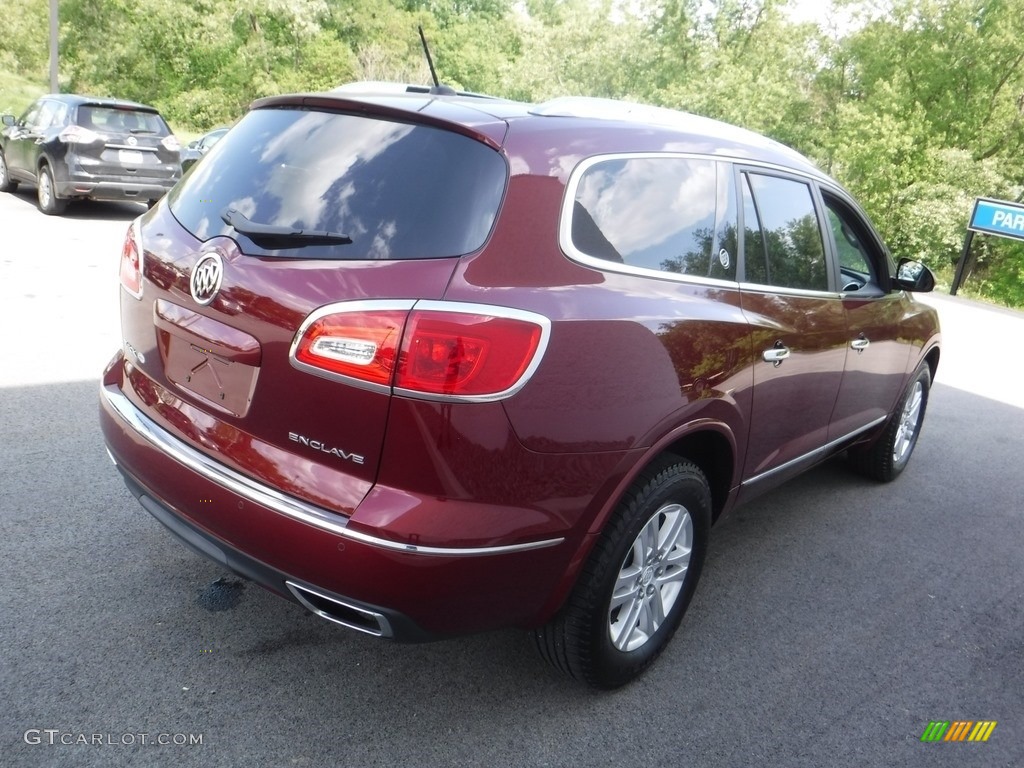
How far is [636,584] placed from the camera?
2863 mm

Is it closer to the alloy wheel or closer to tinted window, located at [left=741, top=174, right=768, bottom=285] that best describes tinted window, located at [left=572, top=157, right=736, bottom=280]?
tinted window, located at [left=741, top=174, right=768, bottom=285]

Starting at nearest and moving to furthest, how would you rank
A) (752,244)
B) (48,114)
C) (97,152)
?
(752,244) → (97,152) → (48,114)

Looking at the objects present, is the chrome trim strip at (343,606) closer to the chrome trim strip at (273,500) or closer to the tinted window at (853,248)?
the chrome trim strip at (273,500)

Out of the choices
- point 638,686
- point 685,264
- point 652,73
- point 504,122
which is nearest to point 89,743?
point 638,686

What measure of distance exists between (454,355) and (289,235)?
23.4 inches

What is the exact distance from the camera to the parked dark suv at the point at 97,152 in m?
11.8

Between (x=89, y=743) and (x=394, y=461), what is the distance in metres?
1.19

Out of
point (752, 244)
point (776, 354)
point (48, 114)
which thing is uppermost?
point (752, 244)

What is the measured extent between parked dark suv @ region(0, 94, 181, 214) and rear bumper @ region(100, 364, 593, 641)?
35.5 feet

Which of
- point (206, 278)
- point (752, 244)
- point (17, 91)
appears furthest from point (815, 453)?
point (17, 91)

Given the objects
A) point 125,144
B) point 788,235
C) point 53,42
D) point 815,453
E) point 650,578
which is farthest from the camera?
point 53,42

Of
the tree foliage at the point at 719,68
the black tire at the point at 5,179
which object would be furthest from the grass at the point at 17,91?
the black tire at the point at 5,179

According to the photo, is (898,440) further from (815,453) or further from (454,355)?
(454,355)

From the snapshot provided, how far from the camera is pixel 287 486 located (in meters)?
2.26
